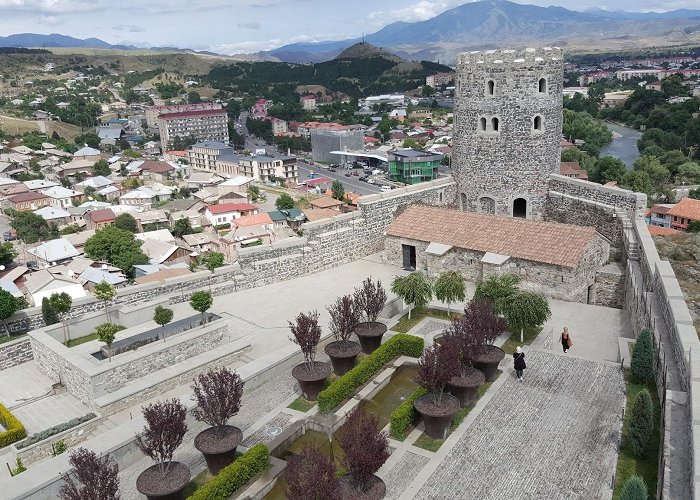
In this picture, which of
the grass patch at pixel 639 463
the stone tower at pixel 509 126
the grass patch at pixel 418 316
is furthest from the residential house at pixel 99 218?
A: the grass patch at pixel 639 463

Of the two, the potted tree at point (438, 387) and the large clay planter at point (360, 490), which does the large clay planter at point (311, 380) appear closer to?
the potted tree at point (438, 387)

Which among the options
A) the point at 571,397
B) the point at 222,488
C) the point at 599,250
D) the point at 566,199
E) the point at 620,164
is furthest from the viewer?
the point at 620,164

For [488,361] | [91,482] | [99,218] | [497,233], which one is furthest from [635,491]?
[99,218]

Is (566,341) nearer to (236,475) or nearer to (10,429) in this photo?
(236,475)

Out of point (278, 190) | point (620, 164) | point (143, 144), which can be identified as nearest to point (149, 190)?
point (278, 190)

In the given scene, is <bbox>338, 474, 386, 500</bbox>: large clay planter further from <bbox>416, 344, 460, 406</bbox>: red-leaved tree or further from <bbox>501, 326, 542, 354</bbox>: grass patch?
<bbox>501, 326, 542, 354</bbox>: grass patch

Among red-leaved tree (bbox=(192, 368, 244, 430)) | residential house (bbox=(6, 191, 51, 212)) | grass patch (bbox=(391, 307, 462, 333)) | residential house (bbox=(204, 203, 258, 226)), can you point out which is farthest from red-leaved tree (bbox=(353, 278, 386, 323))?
residential house (bbox=(6, 191, 51, 212))

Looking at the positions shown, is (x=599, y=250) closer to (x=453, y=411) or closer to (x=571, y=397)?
(x=571, y=397)
